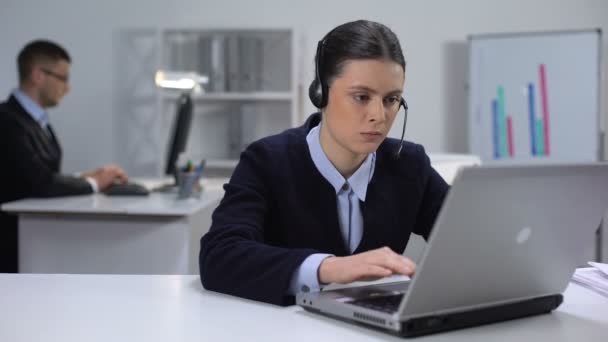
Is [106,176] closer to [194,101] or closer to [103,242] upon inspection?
[103,242]

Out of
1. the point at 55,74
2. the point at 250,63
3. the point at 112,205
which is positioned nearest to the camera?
the point at 112,205

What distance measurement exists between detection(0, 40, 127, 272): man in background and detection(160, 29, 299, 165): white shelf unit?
3.19ft

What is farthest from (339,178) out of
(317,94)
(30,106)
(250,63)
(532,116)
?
(532,116)

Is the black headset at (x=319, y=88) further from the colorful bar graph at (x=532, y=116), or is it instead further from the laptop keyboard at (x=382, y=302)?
the colorful bar graph at (x=532, y=116)

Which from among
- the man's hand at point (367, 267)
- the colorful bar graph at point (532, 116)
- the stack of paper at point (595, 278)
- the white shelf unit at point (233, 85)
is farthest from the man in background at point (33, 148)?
the colorful bar graph at point (532, 116)

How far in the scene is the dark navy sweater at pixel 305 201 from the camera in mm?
1335

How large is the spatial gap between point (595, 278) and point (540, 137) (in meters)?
3.22

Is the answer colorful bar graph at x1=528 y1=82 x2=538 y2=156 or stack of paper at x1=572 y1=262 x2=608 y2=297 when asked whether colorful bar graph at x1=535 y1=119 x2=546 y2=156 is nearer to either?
colorful bar graph at x1=528 y1=82 x2=538 y2=156

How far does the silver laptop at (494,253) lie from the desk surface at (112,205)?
166 cm

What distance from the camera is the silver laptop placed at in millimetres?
840

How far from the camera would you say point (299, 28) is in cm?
451

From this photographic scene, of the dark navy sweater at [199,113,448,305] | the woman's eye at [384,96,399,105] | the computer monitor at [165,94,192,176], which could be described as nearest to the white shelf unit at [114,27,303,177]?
the computer monitor at [165,94,192,176]

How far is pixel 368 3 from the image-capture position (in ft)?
14.8

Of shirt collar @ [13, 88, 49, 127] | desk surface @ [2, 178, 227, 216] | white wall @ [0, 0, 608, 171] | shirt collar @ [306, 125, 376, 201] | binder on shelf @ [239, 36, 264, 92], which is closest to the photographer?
shirt collar @ [306, 125, 376, 201]
